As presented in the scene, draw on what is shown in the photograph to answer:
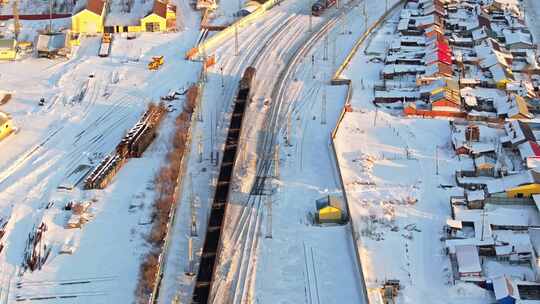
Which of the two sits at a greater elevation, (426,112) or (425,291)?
(426,112)

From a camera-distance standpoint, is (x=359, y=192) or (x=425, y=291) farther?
(x=359, y=192)

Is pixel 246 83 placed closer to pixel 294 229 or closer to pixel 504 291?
pixel 294 229

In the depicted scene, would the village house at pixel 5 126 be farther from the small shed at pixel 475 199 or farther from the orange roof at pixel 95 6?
the small shed at pixel 475 199

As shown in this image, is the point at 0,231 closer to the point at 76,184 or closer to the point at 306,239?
the point at 76,184

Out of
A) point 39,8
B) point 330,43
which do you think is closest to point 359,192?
point 330,43

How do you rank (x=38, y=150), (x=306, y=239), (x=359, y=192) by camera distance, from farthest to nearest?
(x=38, y=150) → (x=359, y=192) → (x=306, y=239)

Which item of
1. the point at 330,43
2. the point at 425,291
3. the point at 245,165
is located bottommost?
the point at 425,291

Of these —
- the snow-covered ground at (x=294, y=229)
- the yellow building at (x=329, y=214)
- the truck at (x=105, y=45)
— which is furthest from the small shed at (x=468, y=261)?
the truck at (x=105, y=45)

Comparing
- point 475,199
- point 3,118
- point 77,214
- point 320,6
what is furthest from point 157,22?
point 475,199

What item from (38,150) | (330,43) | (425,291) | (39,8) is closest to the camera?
(425,291)
